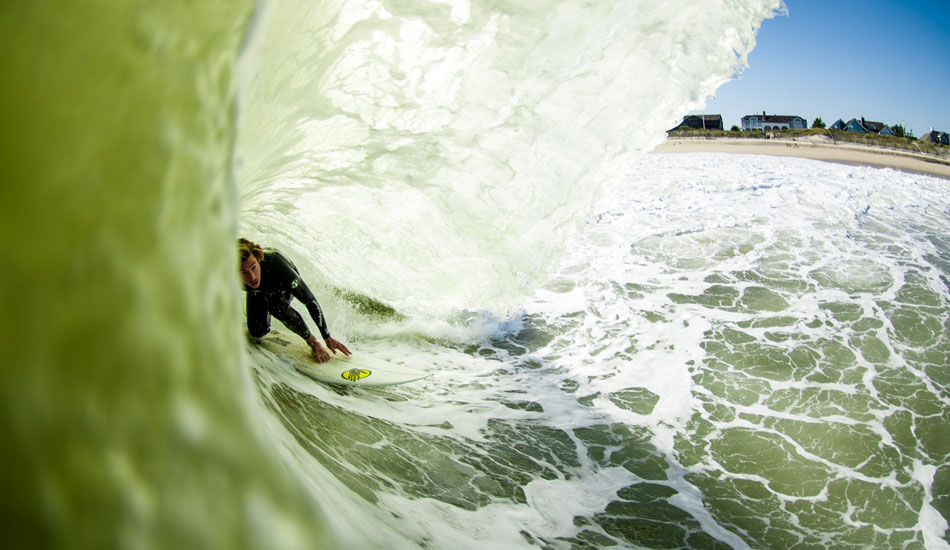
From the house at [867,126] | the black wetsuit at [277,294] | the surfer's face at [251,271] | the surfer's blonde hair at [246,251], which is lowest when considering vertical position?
the black wetsuit at [277,294]

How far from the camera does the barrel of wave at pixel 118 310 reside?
0.82 meters

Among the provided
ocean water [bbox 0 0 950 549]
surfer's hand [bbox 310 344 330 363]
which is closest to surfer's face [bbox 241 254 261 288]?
ocean water [bbox 0 0 950 549]

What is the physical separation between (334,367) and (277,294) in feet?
3.40

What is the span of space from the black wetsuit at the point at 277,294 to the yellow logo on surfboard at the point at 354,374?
0.65 m

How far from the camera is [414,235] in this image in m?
6.99

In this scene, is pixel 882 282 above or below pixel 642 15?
below

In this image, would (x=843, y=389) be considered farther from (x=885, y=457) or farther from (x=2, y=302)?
(x=2, y=302)

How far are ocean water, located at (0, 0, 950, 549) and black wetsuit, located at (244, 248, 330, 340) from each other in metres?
0.46

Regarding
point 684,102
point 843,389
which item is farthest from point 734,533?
point 684,102

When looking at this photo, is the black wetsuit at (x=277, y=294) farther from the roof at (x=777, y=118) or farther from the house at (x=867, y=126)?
the roof at (x=777, y=118)

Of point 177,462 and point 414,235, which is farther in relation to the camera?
point 414,235

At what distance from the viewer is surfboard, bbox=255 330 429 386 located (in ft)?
18.3

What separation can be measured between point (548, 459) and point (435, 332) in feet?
10.4

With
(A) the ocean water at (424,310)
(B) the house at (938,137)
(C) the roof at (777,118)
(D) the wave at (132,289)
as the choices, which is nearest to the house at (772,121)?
(C) the roof at (777,118)
